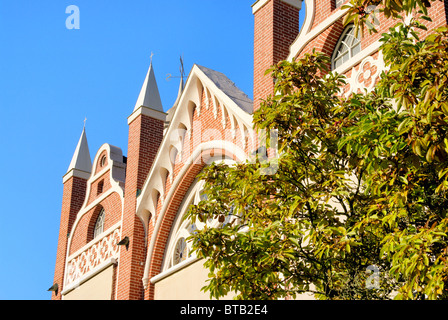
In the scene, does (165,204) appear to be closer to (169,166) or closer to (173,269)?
(169,166)

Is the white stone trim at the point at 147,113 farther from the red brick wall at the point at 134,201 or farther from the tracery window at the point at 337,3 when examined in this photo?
the tracery window at the point at 337,3

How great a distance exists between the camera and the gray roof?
55.5ft

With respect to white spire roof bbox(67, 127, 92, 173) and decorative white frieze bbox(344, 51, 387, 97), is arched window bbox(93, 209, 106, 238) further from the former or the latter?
decorative white frieze bbox(344, 51, 387, 97)

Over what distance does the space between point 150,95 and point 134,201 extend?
3.87 meters

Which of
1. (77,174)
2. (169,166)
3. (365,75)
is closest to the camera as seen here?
(365,75)

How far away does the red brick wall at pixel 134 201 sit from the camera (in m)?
19.3

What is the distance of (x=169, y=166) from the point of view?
1964cm

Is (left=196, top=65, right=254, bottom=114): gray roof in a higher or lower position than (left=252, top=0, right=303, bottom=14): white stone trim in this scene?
lower

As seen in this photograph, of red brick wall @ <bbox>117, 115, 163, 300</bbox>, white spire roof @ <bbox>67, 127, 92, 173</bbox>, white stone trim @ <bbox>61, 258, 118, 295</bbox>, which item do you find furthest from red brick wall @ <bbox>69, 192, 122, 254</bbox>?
white spire roof @ <bbox>67, 127, 92, 173</bbox>

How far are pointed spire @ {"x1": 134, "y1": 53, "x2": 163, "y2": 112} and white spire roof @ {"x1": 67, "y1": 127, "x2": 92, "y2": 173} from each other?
216 inches

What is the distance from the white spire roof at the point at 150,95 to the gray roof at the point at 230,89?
342 cm

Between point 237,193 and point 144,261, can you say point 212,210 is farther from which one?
point 144,261

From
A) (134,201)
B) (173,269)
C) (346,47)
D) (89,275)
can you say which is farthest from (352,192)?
(89,275)
